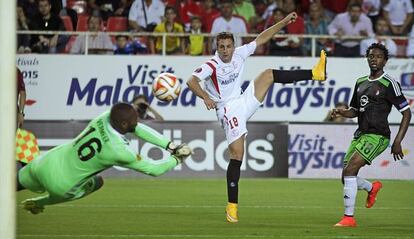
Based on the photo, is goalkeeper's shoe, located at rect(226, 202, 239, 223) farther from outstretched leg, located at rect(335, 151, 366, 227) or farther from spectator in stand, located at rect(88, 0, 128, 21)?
spectator in stand, located at rect(88, 0, 128, 21)

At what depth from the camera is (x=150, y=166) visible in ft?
35.7

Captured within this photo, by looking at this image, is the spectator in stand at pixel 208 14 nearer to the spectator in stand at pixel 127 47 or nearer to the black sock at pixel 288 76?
the spectator in stand at pixel 127 47

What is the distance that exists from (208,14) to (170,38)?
1139mm

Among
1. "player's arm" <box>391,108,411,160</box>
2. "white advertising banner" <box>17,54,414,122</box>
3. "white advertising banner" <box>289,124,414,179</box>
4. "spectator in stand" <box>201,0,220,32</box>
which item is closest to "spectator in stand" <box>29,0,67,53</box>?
"white advertising banner" <box>17,54,414,122</box>

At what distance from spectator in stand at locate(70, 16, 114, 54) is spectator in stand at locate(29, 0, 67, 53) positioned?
323mm

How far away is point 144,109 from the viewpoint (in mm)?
22766

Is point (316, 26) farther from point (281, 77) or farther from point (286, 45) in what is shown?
point (281, 77)

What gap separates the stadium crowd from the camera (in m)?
23.0

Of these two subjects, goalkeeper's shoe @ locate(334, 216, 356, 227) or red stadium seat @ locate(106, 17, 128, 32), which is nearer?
goalkeeper's shoe @ locate(334, 216, 356, 227)

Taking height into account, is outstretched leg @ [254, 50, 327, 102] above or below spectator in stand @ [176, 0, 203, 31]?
below

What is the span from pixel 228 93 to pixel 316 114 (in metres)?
10.5

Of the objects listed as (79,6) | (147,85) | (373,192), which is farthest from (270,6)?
(373,192)

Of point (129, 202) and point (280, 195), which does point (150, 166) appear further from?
point (280, 195)

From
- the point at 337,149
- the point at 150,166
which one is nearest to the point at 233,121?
the point at 150,166
